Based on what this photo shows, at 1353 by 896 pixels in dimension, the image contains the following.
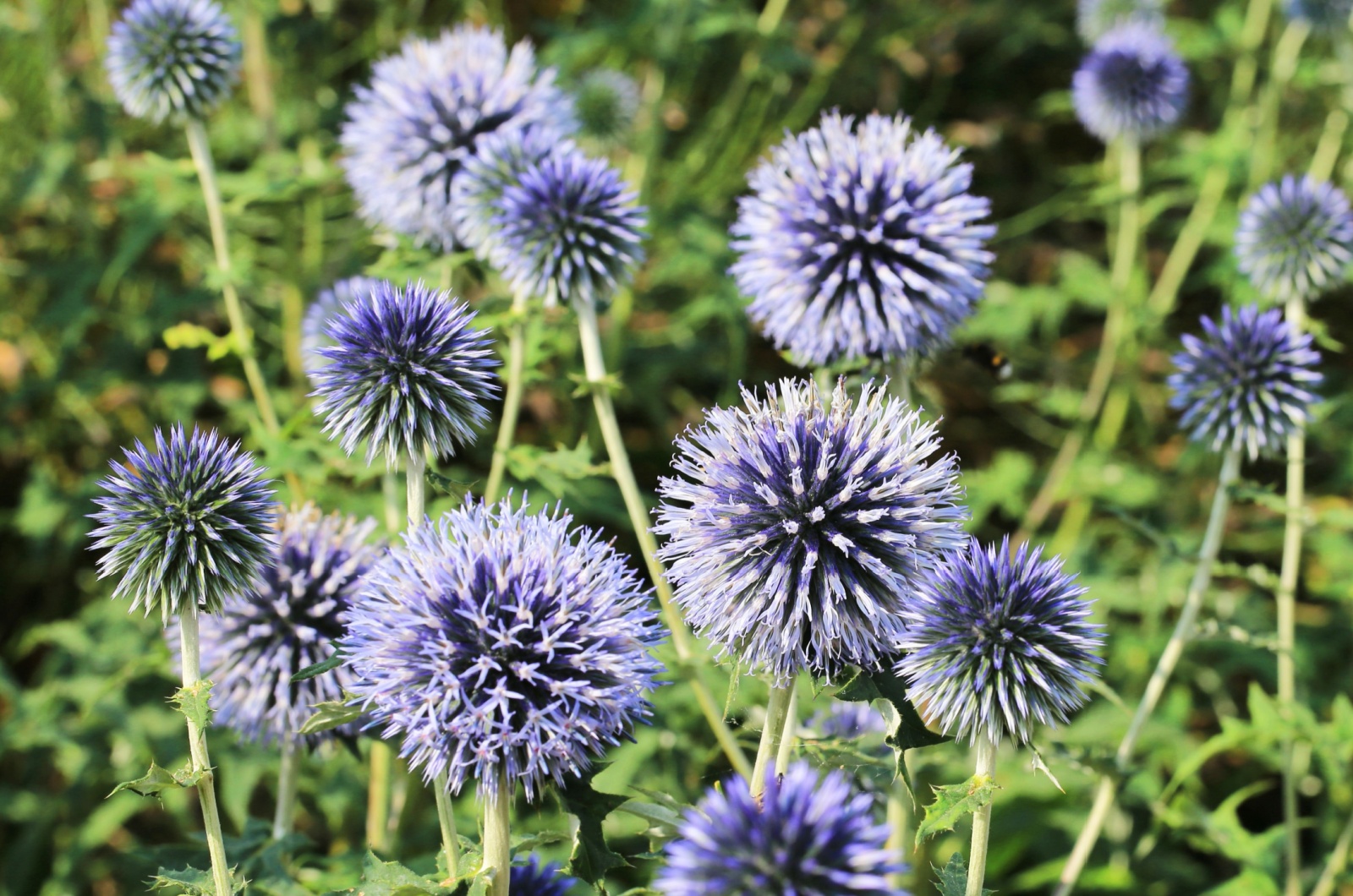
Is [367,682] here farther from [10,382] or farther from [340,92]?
[340,92]

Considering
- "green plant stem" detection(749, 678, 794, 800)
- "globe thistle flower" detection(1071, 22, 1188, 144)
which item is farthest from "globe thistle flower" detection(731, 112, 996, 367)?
"globe thistle flower" detection(1071, 22, 1188, 144)

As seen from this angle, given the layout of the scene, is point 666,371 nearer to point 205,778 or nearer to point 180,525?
point 180,525

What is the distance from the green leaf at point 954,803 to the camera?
1.70 m

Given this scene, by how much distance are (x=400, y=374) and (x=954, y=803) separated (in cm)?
123

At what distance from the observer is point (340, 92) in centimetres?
572

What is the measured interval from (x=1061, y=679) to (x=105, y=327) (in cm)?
492

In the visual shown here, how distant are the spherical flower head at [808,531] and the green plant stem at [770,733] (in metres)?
0.07

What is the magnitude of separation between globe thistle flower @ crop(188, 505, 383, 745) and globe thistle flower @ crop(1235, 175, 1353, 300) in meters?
2.73

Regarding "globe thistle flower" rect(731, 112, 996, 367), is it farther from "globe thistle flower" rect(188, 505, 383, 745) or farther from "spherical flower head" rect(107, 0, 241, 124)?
"spherical flower head" rect(107, 0, 241, 124)

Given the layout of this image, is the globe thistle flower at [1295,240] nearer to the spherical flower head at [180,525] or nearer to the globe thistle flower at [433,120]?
the globe thistle flower at [433,120]

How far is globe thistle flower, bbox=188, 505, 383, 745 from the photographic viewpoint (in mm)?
2400

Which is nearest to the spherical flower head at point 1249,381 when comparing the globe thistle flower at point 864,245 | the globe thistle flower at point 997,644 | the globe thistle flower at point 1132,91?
the globe thistle flower at point 864,245

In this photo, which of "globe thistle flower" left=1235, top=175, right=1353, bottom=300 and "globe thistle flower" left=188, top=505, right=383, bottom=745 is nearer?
"globe thistle flower" left=188, top=505, right=383, bottom=745

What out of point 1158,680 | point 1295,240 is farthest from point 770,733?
point 1295,240
